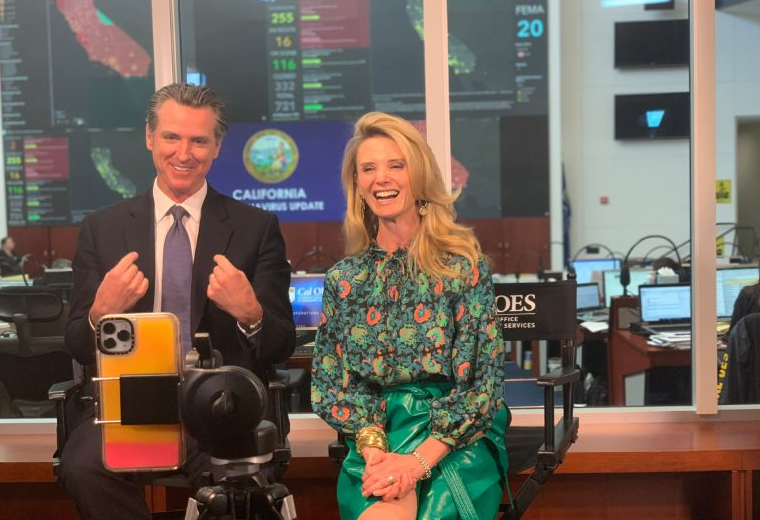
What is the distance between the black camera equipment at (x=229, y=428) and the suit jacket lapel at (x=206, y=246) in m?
0.70

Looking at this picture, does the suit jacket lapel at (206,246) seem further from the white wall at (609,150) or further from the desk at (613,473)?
the white wall at (609,150)

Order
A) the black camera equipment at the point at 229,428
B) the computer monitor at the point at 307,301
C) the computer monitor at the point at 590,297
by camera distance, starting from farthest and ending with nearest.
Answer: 1. the computer monitor at the point at 590,297
2. the computer monitor at the point at 307,301
3. the black camera equipment at the point at 229,428

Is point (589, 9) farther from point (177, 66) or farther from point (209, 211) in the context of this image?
point (209, 211)

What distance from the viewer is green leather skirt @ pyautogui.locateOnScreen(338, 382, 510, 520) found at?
2076 millimetres

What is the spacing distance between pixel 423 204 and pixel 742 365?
6.91ft

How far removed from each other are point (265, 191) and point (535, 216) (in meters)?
2.78

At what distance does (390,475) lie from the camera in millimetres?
1996

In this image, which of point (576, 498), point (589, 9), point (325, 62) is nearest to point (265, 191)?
point (325, 62)

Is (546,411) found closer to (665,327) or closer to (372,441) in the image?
(372,441)

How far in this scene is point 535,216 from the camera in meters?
9.22

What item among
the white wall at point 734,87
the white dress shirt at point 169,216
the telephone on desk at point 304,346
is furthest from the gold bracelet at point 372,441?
the white wall at point 734,87

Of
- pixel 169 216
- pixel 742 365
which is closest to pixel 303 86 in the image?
pixel 742 365

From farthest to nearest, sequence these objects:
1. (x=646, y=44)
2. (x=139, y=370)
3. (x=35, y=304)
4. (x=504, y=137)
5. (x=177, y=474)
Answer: (x=646, y=44), (x=504, y=137), (x=35, y=304), (x=177, y=474), (x=139, y=370)

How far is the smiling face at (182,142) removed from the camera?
2.40 m
